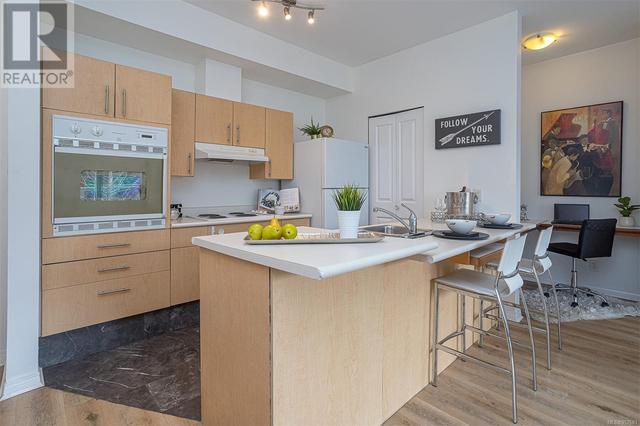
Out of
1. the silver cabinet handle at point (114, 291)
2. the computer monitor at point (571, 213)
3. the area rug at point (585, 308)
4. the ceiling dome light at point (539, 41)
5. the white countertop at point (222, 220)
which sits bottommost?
the area rug at point (585, 308)

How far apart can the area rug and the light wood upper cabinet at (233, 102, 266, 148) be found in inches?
128

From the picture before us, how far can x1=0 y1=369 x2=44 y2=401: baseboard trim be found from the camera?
1928mm

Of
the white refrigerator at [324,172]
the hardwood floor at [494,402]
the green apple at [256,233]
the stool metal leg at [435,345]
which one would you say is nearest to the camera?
the green apple at [256,233]

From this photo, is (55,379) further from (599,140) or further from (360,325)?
(599,140)

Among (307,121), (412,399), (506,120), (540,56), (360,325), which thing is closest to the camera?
(360,325)

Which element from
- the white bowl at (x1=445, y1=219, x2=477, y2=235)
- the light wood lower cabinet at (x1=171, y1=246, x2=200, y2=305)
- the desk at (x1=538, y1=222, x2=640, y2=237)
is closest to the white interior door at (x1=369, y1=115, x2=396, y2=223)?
the desk at (x1=538, y1=222, x2=640, y2=237)

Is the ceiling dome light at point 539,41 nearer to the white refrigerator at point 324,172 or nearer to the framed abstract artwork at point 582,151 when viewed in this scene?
the framed abstract artwork at point 582,151

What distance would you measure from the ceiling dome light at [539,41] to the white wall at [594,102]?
2.13 feet

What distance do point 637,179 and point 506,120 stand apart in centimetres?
176

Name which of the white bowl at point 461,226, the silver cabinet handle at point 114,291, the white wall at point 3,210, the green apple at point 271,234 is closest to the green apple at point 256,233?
the green apple at point 271,234

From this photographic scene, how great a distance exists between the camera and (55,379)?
211cm

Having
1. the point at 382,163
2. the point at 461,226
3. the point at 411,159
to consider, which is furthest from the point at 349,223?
the point at 382,163

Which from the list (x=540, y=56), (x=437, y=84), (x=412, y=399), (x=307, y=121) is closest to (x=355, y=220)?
(x=412, y=399)

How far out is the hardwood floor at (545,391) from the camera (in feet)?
5.78
